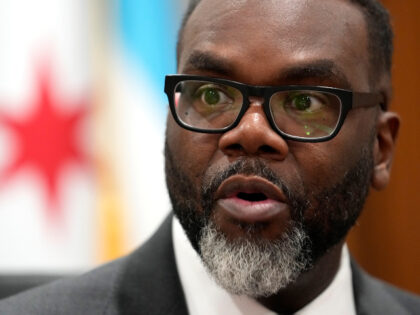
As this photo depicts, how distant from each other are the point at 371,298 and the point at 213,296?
0.45 m

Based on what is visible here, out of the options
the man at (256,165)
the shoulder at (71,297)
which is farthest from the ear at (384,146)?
the shoulder at (71,297)

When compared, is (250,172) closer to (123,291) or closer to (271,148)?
(271,148)

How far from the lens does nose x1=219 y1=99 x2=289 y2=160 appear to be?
124 cm

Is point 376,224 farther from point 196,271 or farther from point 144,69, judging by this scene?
point 196,271

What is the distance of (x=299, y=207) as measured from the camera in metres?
1.28

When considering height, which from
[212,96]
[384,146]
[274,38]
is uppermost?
[274,38]

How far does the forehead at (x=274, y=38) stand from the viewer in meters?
1.30

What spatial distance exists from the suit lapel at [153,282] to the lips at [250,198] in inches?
9.4

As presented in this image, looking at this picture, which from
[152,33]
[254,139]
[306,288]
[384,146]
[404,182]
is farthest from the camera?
[152,33]

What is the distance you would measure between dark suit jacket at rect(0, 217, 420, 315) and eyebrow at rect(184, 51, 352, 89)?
1.20 ft

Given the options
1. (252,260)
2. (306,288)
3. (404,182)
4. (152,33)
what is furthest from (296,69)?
(152,33)

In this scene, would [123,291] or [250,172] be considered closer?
[250,172]

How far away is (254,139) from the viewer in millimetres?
1234

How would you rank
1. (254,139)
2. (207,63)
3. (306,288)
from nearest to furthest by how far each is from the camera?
(254,139) < (207,63) < (306,288)
